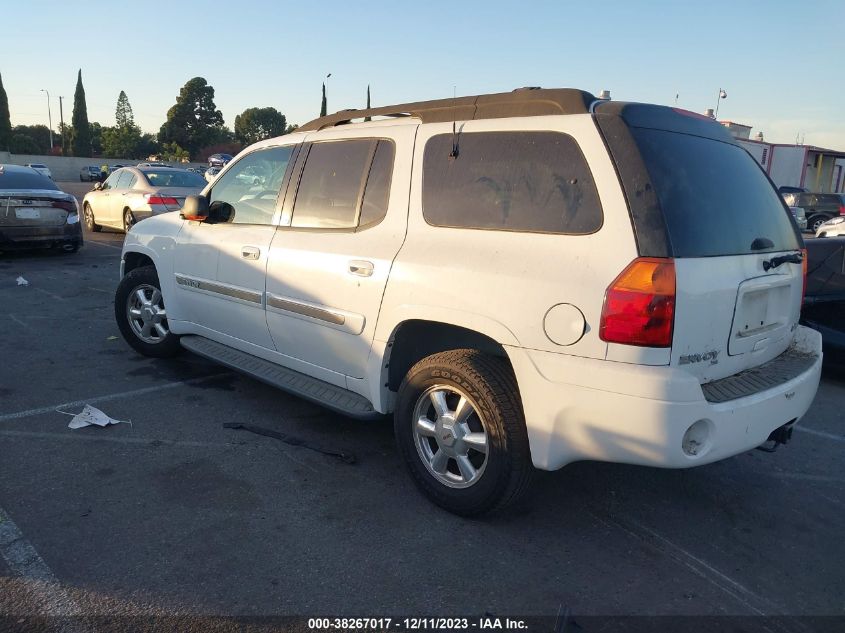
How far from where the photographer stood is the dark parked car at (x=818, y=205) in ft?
85.3

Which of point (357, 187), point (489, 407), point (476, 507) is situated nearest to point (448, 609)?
point (476, 507)

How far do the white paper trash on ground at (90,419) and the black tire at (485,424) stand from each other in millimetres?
2166

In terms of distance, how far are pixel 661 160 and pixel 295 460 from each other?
100 inches

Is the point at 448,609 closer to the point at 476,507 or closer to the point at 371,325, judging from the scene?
the point at 476,507

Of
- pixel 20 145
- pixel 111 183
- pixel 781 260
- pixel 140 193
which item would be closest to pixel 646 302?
pixel 781 260

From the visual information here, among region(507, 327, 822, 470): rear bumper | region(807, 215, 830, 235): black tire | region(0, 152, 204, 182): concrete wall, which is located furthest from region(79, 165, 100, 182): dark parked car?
region(507, 327, 822, 470): rear bumper

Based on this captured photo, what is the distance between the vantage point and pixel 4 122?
204 ft

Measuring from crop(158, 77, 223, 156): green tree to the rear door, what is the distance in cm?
9427

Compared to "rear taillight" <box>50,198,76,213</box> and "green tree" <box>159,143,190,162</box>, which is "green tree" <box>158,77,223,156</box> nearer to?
"green tree" <box>159,143,190,162</box>

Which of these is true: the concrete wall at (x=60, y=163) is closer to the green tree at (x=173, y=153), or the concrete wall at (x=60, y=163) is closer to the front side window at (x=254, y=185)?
the green tree at (x=173, y=153)

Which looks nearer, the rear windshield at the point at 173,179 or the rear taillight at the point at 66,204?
the rear taillight at the point at 66,204

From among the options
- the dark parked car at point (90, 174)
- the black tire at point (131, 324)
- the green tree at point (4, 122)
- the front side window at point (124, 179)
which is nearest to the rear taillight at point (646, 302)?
the black tire at point (131, 324)

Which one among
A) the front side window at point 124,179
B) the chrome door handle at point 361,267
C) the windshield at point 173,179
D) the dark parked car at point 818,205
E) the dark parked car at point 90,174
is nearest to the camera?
the chrome door handle at point 361,267

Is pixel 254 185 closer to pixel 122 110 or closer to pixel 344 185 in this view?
pixel 344 185
